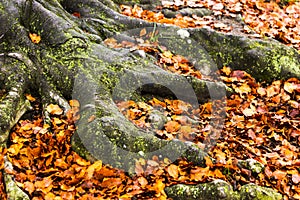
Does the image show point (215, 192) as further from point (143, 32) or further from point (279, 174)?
point (143, 32)

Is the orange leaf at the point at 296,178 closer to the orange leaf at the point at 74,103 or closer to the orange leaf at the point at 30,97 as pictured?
the orange leaf at the point at 74,103

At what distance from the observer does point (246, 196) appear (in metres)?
3.39

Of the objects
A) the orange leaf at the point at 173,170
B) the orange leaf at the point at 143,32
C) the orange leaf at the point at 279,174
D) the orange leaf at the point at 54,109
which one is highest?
the orange leaf at the point at 143,32

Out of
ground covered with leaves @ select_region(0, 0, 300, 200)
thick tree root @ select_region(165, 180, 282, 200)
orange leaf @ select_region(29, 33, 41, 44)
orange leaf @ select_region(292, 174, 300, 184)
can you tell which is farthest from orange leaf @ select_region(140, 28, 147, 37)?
orange leaf @ select_region(292, 174, 300, 184)

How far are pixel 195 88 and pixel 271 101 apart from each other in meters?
1.20

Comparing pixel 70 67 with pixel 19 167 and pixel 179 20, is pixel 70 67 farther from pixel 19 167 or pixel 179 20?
pixel 179 20

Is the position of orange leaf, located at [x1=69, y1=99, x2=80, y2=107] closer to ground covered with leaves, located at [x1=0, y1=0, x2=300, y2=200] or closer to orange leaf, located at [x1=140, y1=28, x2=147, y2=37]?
ground covered with leaves, located at [x1=0, y1=0, x2=300, y2=200]

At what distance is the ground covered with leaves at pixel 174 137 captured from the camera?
3.47m

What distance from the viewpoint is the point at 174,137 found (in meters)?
4.23

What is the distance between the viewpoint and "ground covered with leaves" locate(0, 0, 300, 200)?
137 inches

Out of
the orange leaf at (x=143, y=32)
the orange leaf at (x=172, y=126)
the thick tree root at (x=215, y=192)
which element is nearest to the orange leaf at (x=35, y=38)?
the orange leaf at (x=143, y=32)

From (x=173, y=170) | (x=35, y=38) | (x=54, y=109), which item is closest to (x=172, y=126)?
(x=173, y=170)

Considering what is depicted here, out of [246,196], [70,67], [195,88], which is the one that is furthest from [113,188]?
[195,88]

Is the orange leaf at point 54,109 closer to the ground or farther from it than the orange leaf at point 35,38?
closer to the ground
